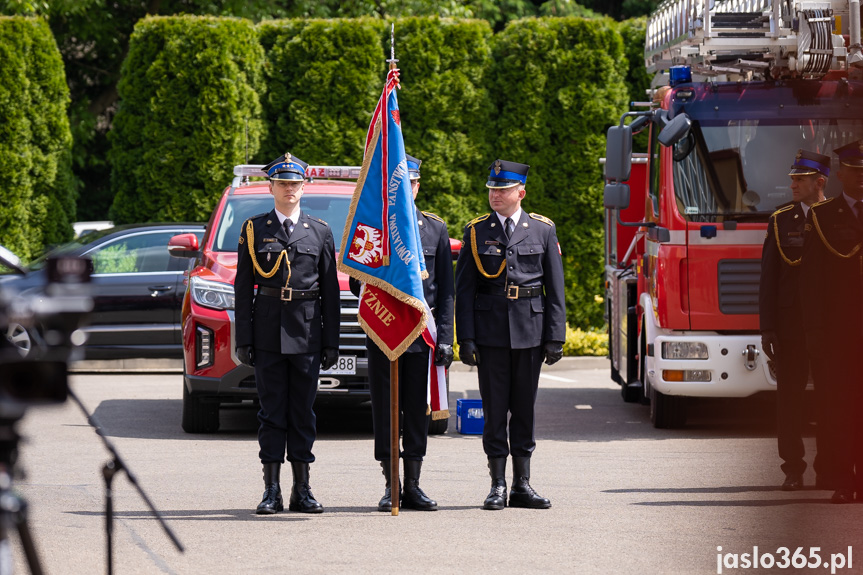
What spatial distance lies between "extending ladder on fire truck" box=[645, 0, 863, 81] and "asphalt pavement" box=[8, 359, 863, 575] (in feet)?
9.52

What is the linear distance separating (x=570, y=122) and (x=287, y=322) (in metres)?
11.6

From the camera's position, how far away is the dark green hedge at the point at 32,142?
18.5 metres

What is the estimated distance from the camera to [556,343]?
8086 mm

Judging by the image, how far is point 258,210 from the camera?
1148cm

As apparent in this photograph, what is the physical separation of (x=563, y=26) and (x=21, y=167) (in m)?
7.55

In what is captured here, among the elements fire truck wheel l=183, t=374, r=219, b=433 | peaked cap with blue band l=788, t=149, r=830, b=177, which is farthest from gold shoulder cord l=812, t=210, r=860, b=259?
fire truck wheel l=183, t=374, r=219, b=433

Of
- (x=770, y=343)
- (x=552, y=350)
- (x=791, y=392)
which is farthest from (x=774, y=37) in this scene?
(x=552, y=350)

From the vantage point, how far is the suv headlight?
34.8 ft

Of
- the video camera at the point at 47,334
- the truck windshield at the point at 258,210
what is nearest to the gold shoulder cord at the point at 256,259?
the truck windshield at the point at 258,210

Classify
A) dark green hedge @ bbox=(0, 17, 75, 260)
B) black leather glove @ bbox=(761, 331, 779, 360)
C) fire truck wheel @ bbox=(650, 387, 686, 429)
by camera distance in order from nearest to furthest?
black leather glove @ bbox=(761, 331, 779, 360) → fire truck wheel @ bbox=(650, 387, 686, 429) → dark green hedge @ bbox=(0, 17, 75, 260)

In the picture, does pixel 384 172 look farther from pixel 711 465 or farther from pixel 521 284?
pixel 711 465

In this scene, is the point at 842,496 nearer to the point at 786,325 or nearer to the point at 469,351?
the point at 786,325

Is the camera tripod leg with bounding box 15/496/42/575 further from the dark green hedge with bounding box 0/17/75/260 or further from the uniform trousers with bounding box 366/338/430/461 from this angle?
the dark green hedge with bounding box 0/17/75/260

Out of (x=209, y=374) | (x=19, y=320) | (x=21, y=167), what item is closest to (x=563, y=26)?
(x=21, y=167)
